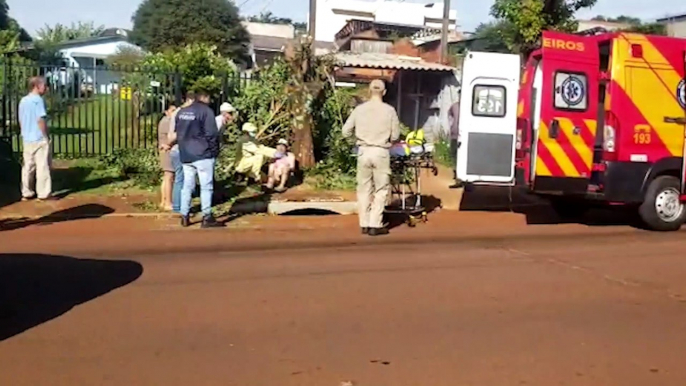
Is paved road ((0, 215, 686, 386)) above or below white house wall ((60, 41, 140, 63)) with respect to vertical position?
below

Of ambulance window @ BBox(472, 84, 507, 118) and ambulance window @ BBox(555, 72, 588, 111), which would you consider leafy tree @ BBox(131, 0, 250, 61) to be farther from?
ambulance window @ BBox(555, 72, 588, 111)

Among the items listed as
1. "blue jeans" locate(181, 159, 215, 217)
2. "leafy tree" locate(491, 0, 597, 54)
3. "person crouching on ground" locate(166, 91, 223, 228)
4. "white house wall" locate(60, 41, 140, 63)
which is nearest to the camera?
"person crouching on ground" locate(166, 91, 223, 228)

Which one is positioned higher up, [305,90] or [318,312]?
[305,90]

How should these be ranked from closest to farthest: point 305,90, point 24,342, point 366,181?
point 24,342, point 366,181, point 305,90

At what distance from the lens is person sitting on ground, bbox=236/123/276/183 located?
45.5 ft

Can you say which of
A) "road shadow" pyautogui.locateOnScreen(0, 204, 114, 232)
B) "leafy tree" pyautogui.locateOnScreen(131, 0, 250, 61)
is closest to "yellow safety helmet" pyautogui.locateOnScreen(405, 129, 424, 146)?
"road shadow" pyautogui.locateOnScreen(0, 204, 114, 232)

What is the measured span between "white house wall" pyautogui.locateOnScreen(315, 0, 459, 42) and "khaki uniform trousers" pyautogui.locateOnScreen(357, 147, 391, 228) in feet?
143

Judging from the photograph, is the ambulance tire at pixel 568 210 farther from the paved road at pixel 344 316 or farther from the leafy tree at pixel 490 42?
the leafy tree at pixel 490 42

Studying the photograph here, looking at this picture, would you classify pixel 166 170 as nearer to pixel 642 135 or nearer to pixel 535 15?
pixel 642 135

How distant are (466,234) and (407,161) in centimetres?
134

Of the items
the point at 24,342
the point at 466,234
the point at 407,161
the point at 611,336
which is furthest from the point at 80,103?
the point at 611,336

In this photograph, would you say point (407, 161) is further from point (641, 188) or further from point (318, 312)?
point (318, 312)

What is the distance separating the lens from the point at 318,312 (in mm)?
6715

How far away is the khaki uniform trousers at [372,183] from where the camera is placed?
1059 centimetres
